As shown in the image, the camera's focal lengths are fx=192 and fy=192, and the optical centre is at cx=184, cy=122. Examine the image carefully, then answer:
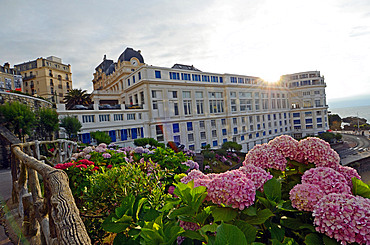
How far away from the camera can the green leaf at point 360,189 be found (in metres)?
1.68

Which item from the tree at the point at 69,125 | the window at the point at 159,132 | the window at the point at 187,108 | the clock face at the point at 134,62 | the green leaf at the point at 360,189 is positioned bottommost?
the window at the point at 159,132

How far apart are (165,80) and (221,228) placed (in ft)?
120

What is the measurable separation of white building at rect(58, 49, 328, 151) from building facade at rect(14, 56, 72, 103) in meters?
10.9

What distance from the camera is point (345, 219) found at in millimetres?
1293

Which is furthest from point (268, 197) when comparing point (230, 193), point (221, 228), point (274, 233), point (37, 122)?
point (37, 122)

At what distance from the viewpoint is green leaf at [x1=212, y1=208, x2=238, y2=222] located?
1.56m

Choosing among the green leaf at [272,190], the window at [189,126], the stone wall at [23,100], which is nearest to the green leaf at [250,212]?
the green leaf at [272,190]

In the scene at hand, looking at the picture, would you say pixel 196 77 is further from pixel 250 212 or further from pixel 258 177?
pixel 250 212

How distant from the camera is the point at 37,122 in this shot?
16484 mm

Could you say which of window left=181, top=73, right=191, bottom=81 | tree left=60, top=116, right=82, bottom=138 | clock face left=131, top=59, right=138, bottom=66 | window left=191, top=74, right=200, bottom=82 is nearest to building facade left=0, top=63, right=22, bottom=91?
clock face left=131, top=59, right=138, bottom=66

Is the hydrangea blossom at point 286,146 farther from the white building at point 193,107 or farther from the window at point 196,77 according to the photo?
the window at point 196,77

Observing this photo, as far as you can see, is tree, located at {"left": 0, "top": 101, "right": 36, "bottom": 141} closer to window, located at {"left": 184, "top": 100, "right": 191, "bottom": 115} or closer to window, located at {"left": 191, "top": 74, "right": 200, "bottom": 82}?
window, located at {"left": 184, "top": 100, "right": 191, "bottom": 115}

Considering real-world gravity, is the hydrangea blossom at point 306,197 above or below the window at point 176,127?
above

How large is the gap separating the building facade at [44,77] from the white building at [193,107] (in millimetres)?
10921
